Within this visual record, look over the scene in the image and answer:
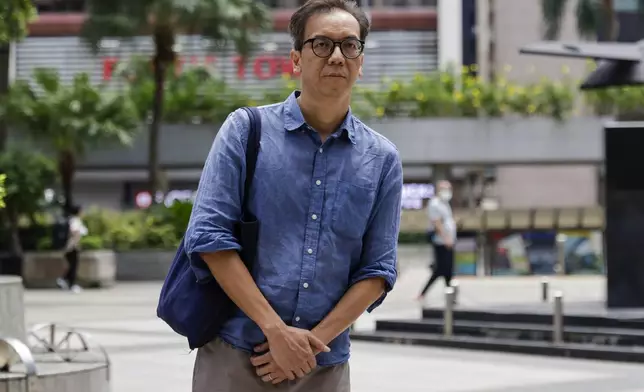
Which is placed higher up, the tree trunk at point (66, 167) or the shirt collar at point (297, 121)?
the shirt collar at point (297, 121)

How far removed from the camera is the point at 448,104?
1656 inches

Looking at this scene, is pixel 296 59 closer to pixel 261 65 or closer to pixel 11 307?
pixel 11 307

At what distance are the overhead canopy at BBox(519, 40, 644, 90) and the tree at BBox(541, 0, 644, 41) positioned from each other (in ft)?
105

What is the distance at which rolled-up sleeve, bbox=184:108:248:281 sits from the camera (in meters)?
3.42

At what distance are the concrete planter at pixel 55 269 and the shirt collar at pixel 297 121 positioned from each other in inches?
946

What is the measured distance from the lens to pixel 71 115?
110 feet

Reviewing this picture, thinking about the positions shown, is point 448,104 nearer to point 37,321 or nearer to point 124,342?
point 37,321

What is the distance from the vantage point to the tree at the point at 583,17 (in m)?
47.3

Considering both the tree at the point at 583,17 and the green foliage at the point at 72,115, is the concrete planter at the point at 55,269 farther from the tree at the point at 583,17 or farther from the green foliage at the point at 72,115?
the tree at the point at 583,17

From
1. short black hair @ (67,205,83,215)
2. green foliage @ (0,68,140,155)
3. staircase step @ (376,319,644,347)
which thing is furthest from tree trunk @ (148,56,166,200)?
staircase step @ (376,319,644,347)

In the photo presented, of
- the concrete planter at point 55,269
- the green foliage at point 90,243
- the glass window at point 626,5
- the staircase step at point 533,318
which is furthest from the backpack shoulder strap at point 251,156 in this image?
the glass window at point 626,5

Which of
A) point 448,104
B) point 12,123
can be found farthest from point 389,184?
point 448,104

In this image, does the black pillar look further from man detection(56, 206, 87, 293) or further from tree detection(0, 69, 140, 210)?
tree detection(0, 69, 140, 210)

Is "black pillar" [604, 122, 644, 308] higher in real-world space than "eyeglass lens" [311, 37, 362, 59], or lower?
lower
